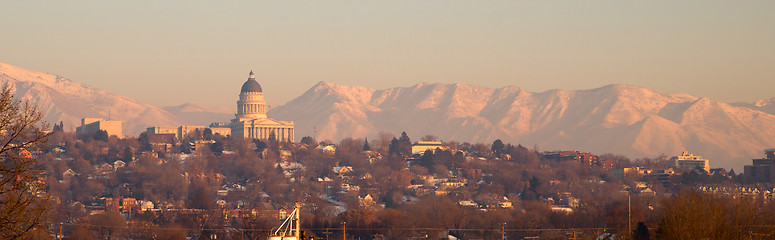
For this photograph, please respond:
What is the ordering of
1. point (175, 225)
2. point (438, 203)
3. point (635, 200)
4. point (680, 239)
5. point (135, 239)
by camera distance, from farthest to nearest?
point (438, 203), point (635, 200), point (175, 225), point (135, 239), point (680, 239)

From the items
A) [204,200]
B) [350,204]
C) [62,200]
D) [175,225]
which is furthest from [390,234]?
[62,200]

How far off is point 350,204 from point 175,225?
183 ft

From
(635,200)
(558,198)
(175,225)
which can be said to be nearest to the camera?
(175,225)

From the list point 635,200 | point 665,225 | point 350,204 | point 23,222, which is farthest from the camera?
point 350,204

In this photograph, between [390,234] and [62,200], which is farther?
[62,200]

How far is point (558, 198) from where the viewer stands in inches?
7470

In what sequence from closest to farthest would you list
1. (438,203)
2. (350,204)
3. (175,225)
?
1. (175,225)
2. (438,203)
3. (350,204)

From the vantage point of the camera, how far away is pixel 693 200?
51.1 metres

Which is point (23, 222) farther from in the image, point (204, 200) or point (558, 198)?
point (558, 198)

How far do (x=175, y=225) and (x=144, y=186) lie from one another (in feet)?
259

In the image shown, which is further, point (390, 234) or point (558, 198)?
point (558, 198)

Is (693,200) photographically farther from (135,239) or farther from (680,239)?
(135,239)

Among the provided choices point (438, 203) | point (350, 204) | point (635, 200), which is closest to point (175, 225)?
point (438, 203)

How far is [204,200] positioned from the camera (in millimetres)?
156375
